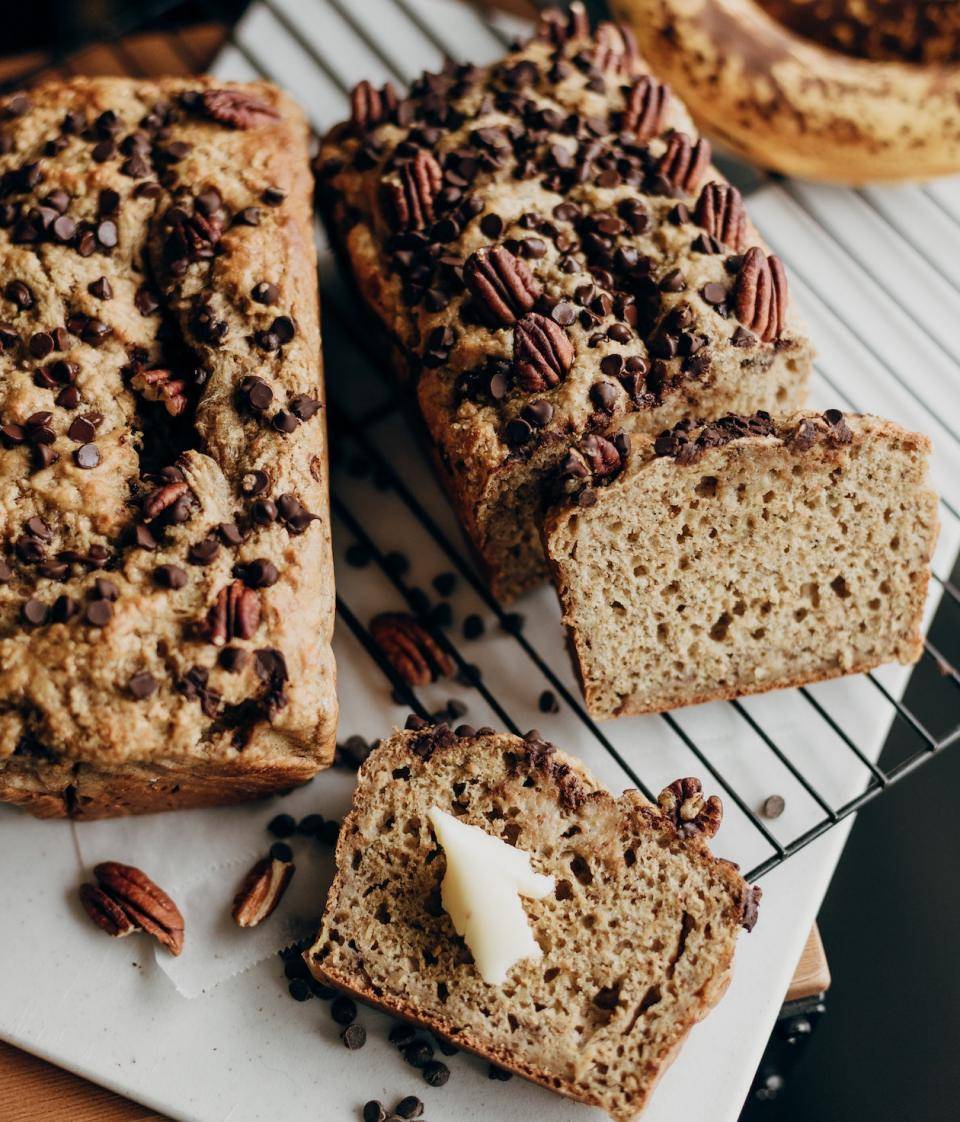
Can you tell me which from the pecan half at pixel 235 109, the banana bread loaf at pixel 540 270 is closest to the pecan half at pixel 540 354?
the banana bread loaf at pixel 540 270

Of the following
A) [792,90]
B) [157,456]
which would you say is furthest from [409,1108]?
[792,90]

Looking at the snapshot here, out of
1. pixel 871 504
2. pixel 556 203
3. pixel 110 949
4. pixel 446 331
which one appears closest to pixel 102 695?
pixel 110 949

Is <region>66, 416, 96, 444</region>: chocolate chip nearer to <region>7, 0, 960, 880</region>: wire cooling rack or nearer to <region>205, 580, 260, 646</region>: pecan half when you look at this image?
<region>205, 580, 260, 646</region>: pecan half

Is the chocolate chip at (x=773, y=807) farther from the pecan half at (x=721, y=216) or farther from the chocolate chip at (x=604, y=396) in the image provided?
the pecan half at (x=721, y=216)

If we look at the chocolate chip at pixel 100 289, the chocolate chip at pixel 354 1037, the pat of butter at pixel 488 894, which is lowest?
the chocolate chip at pixel 354 1037

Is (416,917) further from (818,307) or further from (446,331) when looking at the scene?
(818,307)

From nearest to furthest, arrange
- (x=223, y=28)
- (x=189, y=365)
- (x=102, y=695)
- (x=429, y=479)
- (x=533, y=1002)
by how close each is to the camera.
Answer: (x=102, y=695)
(x=533, y=1002)
(x=189, y=365)
(x=429, y=479)
(x=223, y=28)

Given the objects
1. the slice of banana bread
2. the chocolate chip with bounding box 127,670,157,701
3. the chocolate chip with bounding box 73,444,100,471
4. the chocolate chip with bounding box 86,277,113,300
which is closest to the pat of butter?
the slice of banana bread
